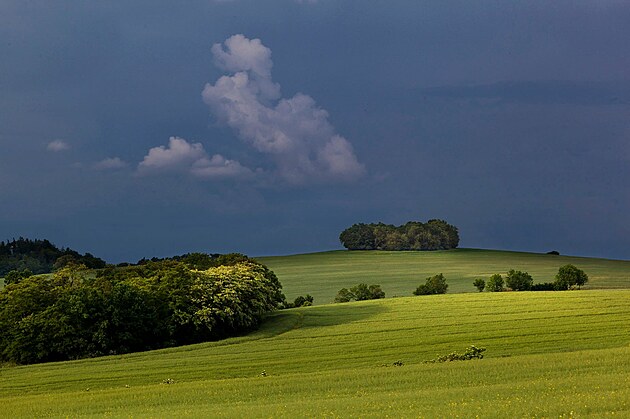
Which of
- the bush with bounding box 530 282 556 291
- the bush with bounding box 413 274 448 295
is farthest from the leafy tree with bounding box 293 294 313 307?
the bush with bounding box 530 282 556 291

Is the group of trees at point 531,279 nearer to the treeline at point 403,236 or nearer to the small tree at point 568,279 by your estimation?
the small tree at point 568,279

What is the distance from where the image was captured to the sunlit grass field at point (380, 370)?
2600cm

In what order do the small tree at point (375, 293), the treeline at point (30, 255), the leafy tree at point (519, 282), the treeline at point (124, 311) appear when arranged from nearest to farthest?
the treeline at point (124, 311), the leafy tree at point (519, 282), the small tree at point (375, 293), the treeline at point (30, 255)

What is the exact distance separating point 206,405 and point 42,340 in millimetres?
26825

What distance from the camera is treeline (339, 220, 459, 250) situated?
164750mm

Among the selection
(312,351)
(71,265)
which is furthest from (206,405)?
(71,265)

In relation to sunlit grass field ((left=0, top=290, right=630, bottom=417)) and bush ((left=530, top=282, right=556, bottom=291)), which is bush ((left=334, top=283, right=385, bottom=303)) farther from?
bush ((left=530, top=282, right=556, bottom=291))

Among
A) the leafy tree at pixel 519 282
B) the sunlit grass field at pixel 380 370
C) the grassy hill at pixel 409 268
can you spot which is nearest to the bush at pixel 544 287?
the leafy tree at pixel 519 282

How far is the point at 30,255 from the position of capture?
465ft

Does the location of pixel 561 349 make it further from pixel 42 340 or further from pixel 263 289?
pixel 42 340

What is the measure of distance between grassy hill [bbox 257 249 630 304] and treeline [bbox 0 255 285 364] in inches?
1089

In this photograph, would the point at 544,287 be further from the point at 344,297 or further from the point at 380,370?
the point at 380,370

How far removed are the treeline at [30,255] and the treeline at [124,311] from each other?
242ft

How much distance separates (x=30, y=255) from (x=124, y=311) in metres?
97.0
